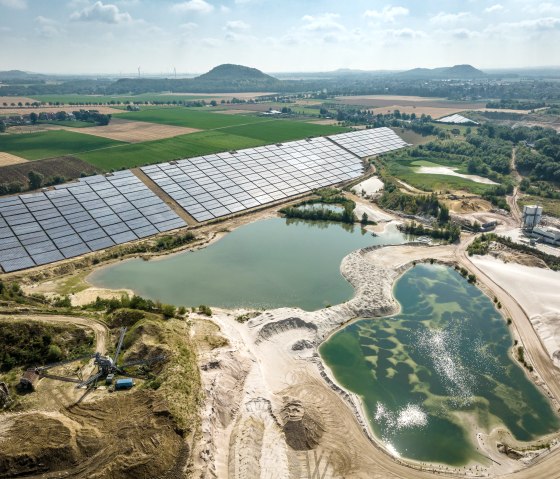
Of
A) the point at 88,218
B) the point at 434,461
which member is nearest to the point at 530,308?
the point at 434,461

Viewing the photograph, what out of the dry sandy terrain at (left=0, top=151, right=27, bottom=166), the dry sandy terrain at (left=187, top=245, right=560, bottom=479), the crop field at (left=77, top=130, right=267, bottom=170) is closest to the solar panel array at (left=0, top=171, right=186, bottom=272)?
the crop field at (left=77, top=130, right=267, bottom=170)

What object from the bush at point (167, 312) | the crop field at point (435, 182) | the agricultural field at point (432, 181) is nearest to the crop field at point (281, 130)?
the agricultural field at point (432, 181)

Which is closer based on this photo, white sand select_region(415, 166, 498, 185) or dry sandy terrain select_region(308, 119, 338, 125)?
white sand select_region(415, 166, 498, 185)

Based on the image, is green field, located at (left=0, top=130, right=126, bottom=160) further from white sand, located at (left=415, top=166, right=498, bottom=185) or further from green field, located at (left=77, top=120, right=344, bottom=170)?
white sand, located at (left=415, top=166, right=498, bottom=185)

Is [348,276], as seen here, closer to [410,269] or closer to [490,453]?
[410,269]

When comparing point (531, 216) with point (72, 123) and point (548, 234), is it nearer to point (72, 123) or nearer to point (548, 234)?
point (548, 234)

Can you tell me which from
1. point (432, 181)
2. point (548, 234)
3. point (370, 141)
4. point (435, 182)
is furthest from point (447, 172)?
point (548, 234)

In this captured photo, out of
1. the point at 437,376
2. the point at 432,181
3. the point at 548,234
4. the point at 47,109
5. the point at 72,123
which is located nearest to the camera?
the point at 437,376
